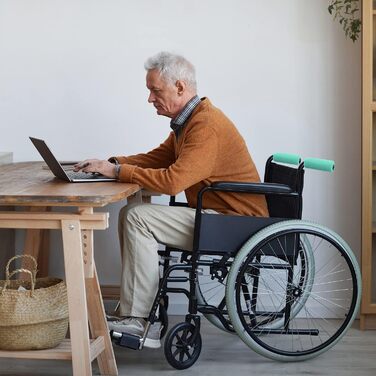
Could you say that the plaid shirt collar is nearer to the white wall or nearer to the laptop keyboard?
the laptop keyboard

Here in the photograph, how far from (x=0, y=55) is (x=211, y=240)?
5.03 feet

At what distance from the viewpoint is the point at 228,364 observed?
348 cm

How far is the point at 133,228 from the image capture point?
3.35 metres

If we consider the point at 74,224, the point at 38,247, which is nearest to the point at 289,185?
the point at 74,224

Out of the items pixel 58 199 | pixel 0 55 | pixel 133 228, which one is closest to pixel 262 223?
pixel 133 228

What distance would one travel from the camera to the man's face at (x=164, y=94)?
11.4 feet

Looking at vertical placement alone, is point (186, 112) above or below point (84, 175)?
above

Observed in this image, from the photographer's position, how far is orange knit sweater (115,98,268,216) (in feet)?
10.7

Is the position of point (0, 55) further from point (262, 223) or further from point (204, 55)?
point (262, 223)

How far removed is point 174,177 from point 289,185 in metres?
0.46

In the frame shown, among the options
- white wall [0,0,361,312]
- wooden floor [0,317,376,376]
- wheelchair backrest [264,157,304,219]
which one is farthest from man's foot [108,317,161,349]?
Answer: white wall [0,0,361,312]

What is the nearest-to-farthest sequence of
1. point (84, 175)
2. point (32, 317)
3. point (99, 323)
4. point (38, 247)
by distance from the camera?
point (32, 317) → point (99, 323) → point (84, 175) → point (38, 247)

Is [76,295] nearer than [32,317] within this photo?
Yes

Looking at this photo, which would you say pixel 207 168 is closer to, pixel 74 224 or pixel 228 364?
pixel 74 224
